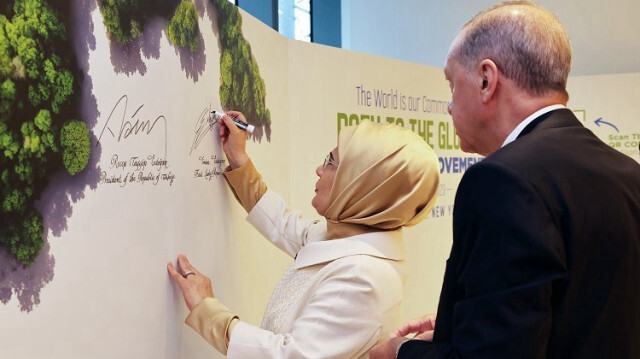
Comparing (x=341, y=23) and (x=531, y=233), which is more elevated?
(x=341, y=23)

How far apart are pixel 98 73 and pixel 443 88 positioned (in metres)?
3.17

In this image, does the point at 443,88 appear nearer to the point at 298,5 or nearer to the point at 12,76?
the point at 298,5

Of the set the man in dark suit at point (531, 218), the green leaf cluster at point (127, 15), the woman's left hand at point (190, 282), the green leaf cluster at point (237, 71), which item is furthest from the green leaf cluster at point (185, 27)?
the man in dark suit at point (531, 218)

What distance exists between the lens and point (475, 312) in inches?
46.1

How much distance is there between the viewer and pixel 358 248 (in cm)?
199

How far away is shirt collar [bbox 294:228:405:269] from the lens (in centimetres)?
199

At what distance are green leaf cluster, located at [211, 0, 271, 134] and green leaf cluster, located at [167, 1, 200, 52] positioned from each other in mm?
190

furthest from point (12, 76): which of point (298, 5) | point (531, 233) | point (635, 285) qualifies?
point (298, 5)

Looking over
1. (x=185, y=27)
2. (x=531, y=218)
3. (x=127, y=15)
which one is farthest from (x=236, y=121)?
(x=531, y=218)
